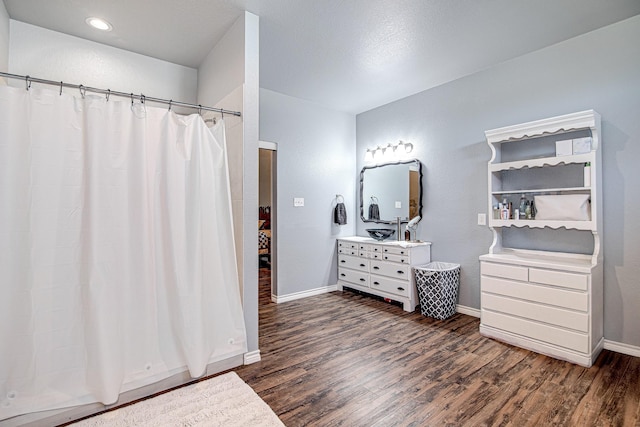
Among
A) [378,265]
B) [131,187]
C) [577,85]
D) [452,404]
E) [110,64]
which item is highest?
[110,64]

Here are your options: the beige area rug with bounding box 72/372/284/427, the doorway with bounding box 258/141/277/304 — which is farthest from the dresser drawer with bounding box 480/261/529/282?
the doorway with bounding box 258/141/277/304

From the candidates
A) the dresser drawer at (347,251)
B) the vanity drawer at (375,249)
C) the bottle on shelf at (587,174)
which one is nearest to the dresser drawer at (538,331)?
the bottle on shelf at (587,174)

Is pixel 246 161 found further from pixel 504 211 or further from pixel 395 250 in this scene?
pixel 504 211

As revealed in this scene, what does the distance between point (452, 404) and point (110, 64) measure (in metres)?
3.87

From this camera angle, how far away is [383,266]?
3822 millimetres

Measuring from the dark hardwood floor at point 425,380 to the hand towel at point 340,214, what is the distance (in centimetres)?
166

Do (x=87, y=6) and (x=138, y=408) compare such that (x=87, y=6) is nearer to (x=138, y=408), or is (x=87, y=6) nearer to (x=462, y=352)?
(x=138, y=408)

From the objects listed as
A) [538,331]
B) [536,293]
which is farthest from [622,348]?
[536,293]

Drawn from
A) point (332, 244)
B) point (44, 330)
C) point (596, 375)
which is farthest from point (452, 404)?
point (332, 244)

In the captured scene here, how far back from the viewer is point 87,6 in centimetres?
229

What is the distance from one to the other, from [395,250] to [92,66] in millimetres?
3567

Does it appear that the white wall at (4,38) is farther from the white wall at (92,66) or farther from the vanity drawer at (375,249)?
the vanity drawer at (375,249)

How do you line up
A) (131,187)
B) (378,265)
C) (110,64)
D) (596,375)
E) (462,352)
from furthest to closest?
1. (378,265)
2. (110,64)
3. (462,352)
4. (596,375)
5. (131,187)

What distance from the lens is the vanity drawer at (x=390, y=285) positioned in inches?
141
